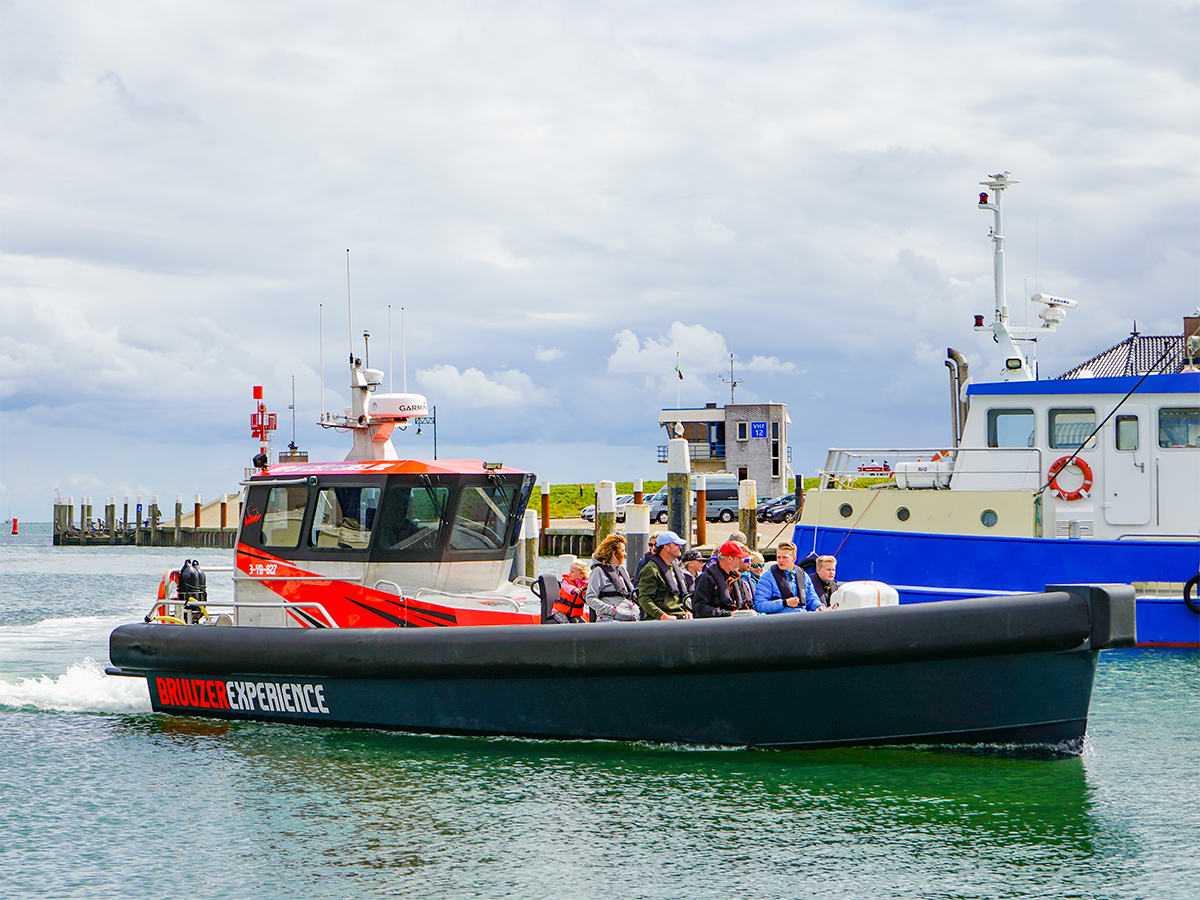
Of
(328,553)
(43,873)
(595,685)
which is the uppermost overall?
(328,553)

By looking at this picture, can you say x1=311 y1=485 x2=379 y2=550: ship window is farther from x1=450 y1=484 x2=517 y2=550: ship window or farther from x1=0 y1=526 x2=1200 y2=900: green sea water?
x1=0 y1=526 x2=1200 y2=900: green sea water

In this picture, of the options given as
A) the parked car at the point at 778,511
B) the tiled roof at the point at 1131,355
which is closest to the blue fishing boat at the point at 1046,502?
the tiled roof at the point at 1131,355

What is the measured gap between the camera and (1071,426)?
14039 millimetres

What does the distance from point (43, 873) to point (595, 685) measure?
3570mm

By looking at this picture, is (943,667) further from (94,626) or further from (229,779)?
(94,626)

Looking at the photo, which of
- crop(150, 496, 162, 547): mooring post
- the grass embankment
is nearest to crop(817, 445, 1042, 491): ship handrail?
the grass embankment

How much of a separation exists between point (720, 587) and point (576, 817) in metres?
2.25

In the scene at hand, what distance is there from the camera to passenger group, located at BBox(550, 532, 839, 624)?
28.9 ft

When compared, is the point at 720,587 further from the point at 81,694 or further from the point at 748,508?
the point at 748,508

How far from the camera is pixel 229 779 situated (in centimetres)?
850

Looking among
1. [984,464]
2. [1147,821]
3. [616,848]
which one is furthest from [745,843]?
[984,464]

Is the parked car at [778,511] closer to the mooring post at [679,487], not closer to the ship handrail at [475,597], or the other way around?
the mooring post at [679,487]

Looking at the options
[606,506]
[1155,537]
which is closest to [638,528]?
[606,506]

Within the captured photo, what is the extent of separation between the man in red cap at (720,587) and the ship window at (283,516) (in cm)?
315
